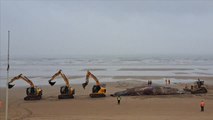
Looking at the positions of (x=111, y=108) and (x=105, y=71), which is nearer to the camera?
(x=111, y=108)

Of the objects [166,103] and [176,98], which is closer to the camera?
[166,103]

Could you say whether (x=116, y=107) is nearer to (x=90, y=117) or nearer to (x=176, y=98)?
(x=90, y=117)

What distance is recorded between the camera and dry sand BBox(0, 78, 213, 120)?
19.8m

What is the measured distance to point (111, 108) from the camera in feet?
76.2

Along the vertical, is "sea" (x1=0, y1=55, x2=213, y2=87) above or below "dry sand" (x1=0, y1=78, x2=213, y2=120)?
above

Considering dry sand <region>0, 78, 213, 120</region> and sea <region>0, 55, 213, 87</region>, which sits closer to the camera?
dry sand <region>0, 78, 213, 120</region>

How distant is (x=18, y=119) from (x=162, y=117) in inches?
378

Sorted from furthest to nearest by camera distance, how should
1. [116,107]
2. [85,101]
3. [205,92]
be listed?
[205,92] → [85,101] → [116,107]

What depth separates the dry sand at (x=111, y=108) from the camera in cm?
1981

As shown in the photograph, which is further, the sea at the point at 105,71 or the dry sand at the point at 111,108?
the sea at the point at 105,71

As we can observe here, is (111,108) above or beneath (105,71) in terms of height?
beneath

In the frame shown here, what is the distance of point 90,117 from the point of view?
19703mm

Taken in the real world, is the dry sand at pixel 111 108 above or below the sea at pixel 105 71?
below

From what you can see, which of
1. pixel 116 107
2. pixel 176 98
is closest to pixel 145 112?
pixel 116 107
